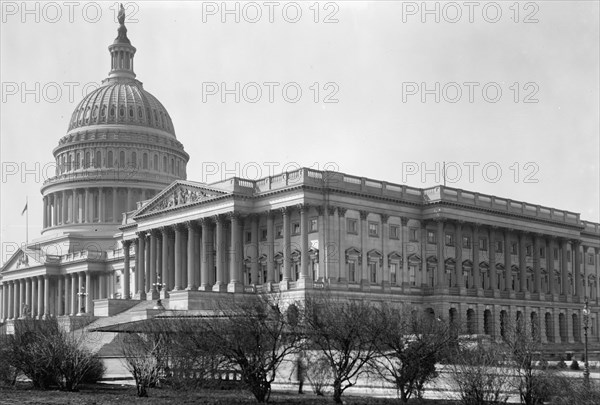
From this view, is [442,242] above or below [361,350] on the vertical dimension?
above

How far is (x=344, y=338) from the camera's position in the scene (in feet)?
145

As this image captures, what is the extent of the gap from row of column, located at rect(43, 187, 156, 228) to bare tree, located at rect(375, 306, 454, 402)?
110155 millimetres

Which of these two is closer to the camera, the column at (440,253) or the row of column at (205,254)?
the row of column at (205,254)

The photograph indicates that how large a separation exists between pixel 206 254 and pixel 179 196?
8.26m

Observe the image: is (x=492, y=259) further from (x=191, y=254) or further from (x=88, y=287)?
(x=88, y=287)

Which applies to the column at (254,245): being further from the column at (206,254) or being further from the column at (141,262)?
the column at (141,262)

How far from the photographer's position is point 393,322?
46750 mm

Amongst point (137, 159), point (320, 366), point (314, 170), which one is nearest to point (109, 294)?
point (137, 159)

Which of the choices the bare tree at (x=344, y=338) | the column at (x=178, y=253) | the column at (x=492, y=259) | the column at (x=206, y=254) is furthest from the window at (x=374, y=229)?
the bare tree at (x=344, y=338)

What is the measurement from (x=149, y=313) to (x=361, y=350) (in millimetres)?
43417

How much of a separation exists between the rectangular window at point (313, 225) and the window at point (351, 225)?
3636mm

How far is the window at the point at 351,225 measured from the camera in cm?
9830

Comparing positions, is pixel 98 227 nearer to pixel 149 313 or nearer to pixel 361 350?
pixel 149 313

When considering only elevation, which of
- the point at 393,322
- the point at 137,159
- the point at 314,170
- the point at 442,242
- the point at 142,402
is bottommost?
the point at 142,402
